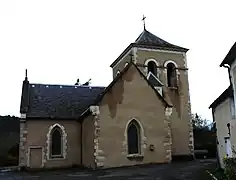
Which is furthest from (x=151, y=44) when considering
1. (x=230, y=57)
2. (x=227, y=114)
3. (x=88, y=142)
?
(x=230, y=57)

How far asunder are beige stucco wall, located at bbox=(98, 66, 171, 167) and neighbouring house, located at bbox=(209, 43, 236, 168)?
5865 millimetres

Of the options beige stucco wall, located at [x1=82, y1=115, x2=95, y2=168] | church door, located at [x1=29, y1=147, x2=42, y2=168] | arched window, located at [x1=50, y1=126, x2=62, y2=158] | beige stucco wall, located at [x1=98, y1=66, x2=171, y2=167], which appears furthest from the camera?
arched window, located at [x1=50, y1=126, x2=62, y2=158]

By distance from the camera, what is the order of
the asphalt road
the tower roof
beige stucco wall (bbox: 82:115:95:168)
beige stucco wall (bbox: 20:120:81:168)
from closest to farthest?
the asphalt road < beige stucco wall (bbox: 82:115:95:168) < beige stucco wall (bbox: 20:120:81:168) < the tower roof

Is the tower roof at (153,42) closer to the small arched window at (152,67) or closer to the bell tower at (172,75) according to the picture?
the bell tower at (172,75)

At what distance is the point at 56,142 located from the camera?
80.6ft

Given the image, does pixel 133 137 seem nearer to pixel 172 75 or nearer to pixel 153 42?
pixel 172 75

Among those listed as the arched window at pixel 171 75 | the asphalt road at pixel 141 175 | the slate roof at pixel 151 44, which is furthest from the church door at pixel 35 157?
the arched window at pixel 171 75

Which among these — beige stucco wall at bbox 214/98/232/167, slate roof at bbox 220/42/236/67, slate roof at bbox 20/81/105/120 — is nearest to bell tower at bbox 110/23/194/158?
slate roof at bbox 20/81/105/120

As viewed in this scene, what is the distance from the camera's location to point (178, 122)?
1084 inches

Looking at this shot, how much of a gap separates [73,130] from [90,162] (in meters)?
4.41

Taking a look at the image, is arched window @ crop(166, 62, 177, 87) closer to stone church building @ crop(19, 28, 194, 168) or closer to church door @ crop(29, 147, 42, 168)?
stone church building @ crop(19, 28, 194, 168)

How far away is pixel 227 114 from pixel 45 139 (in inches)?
594

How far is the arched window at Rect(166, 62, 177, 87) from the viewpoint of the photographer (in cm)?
2842

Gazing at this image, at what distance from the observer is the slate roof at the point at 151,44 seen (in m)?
28.1
